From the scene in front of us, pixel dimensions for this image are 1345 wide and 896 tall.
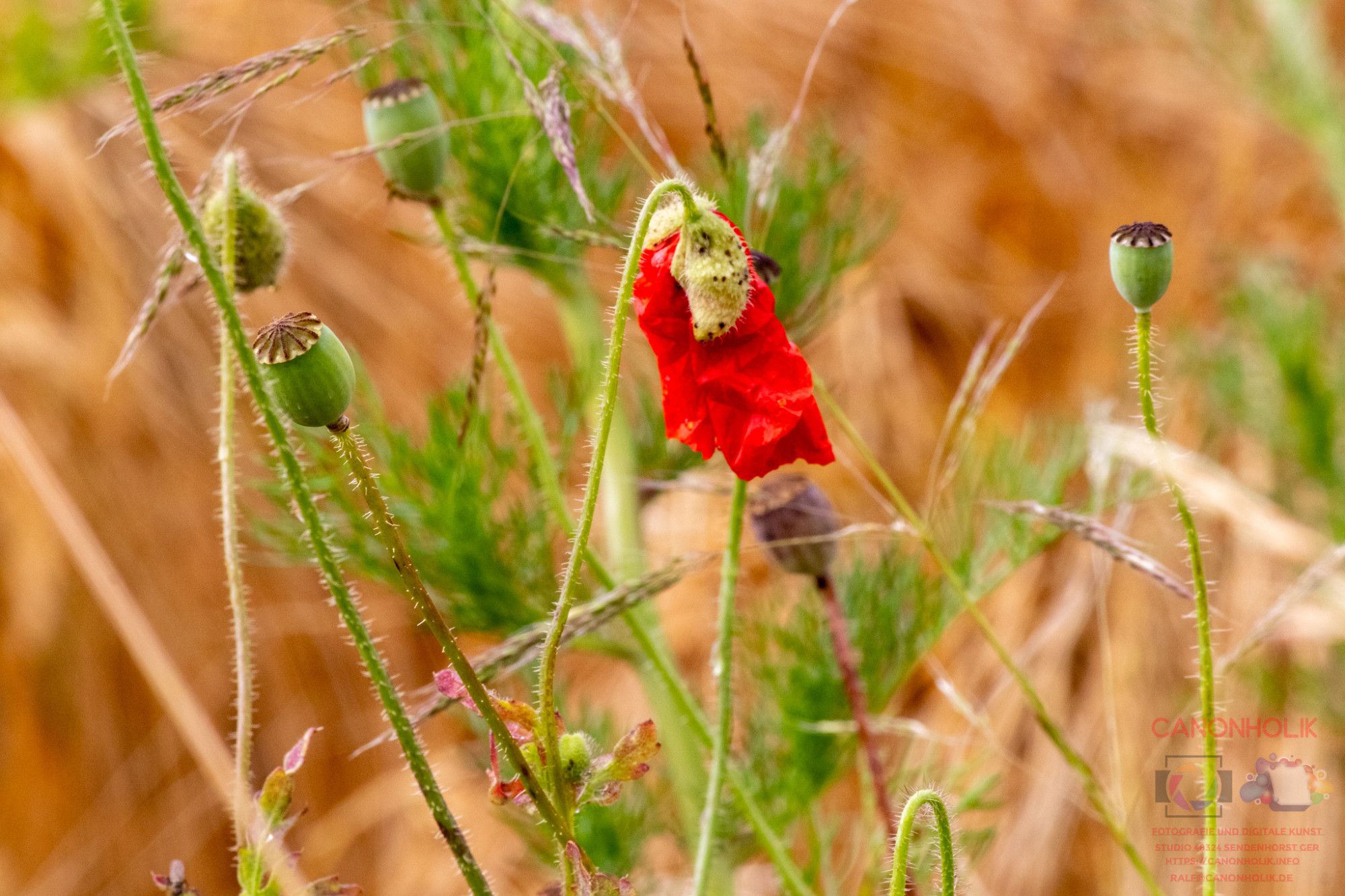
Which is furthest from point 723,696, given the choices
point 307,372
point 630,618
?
point 307,372

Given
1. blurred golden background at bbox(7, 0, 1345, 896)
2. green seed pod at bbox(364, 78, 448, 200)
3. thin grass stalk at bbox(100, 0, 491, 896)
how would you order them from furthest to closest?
blurred golden background at bbox(7, 0, 1345, 896) → green seed pod at bbox(364, 78, 448, 200) → thin grass stalk at bbox(100, 0, 491, 896)

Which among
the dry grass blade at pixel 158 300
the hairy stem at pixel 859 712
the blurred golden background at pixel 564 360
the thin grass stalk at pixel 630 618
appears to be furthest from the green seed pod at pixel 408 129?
the blurred golden background at pixel 564 360

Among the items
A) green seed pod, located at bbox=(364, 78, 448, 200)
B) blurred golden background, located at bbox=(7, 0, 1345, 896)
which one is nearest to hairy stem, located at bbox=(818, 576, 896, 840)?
green seed pod, located at bbox=(364, 78, 448, 200)

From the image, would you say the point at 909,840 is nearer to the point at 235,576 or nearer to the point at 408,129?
the point at 235,576

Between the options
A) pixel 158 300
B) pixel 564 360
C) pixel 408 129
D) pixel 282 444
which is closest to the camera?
pixel 282 444

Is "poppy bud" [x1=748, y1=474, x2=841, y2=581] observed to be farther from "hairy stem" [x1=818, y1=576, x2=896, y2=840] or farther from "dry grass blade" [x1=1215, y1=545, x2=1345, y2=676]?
"dry grass blade" [x1=1215, y1=545, x2=1345, y2=676]

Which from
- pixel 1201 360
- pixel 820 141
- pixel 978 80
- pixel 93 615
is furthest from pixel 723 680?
pixel 978 80
